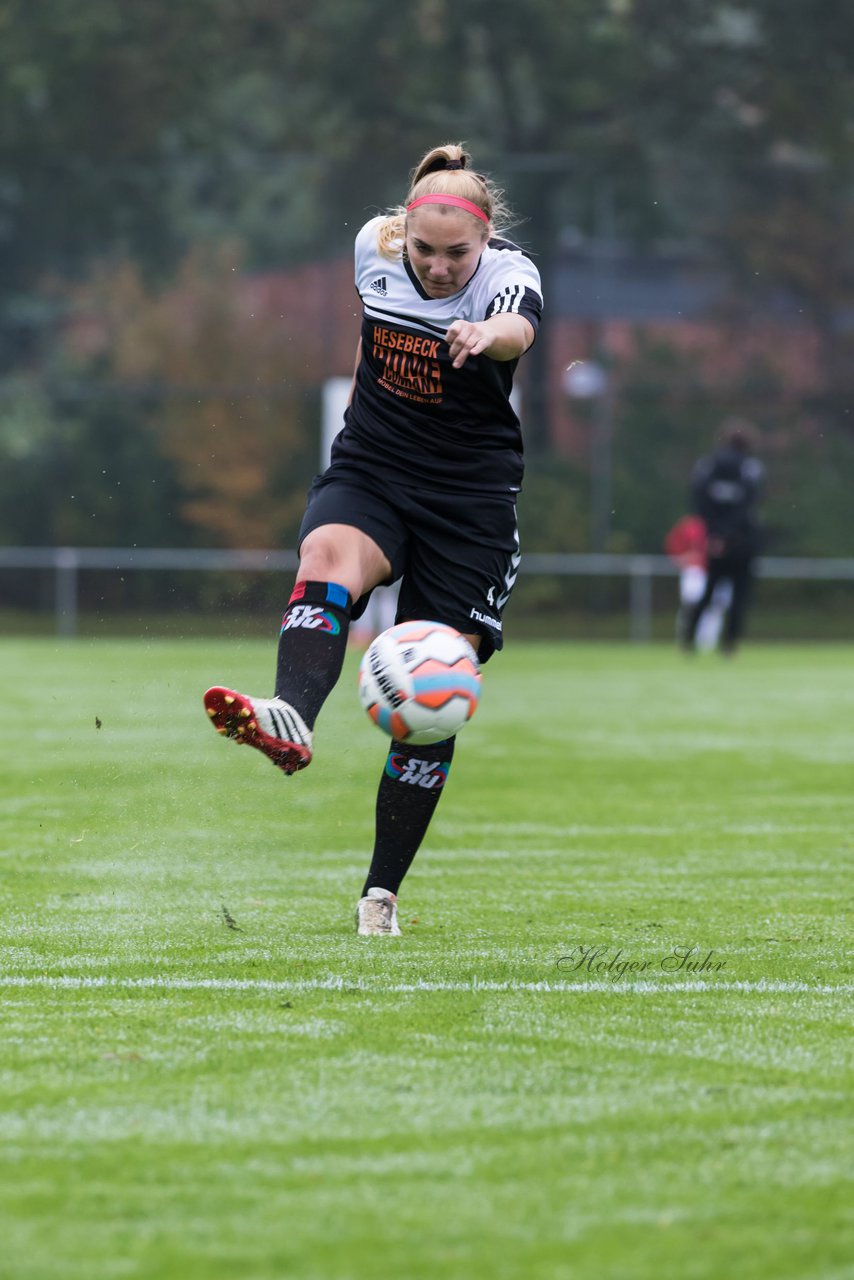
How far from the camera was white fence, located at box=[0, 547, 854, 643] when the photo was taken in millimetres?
25531

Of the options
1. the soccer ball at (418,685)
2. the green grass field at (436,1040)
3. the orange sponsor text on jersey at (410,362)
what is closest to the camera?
the green grass field at (436,1040)

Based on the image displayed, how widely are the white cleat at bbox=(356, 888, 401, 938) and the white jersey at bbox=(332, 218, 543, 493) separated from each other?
40.2 inches

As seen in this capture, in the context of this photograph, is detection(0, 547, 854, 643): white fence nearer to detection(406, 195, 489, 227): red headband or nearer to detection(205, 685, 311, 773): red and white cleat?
detection(406, 195, 489, 227): red headband

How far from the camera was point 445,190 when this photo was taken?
500 cm

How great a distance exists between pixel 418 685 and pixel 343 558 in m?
0.49

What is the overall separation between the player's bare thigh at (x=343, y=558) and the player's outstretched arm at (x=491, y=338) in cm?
50

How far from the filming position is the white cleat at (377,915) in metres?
4.99

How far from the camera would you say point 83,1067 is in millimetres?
3426

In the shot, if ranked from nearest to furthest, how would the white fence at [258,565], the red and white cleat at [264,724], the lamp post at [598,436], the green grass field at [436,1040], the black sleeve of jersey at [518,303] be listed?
the green grass field at [436,1040], the red and white cleat at [264,724], the black sleeve of jersey at [518,303], the white fence at [258,565], the lamp post at [598,436]

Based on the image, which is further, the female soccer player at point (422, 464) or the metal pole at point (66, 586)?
the metal pole at point (66, 586)

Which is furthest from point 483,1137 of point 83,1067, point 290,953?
point 290,953

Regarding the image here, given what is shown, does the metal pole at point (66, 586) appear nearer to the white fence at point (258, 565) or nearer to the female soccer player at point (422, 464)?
the white fence at point (258, 565)

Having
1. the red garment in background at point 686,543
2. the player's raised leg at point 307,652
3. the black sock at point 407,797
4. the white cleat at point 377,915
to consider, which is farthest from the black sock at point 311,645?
the red garment in background at point 686,543

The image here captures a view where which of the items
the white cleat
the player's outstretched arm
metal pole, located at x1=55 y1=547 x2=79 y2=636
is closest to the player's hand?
the player's outstretched arm
